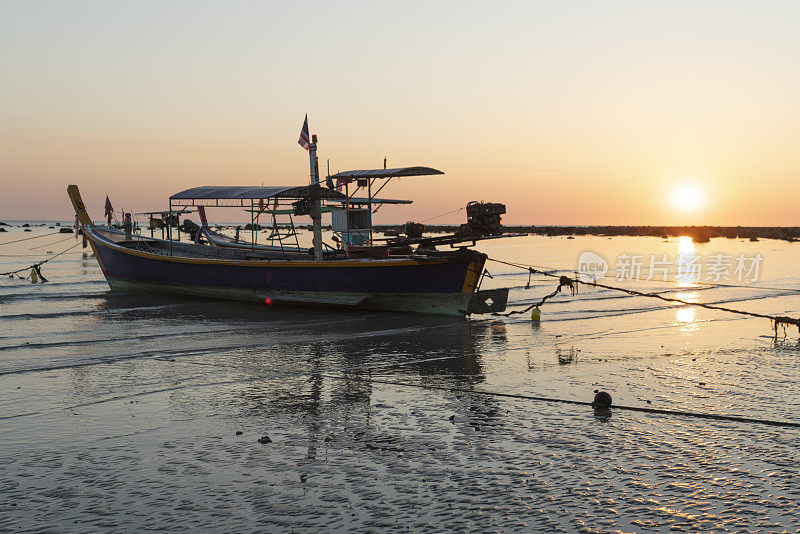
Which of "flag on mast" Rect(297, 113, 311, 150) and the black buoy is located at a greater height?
"flag on mast" Rect(297, 113, 311, 150)

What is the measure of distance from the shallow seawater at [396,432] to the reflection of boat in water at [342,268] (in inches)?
136

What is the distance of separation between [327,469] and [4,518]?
2.83m

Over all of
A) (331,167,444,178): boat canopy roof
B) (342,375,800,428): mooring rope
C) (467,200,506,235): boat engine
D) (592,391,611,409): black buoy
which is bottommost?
(342,375,800,428): mooring rope

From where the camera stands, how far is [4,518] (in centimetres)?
563

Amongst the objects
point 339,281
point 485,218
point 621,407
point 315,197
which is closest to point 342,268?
point 339,281

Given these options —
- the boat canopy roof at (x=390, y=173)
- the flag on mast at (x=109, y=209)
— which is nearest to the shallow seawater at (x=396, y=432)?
the boat canopy roof at (x=390, y=173)

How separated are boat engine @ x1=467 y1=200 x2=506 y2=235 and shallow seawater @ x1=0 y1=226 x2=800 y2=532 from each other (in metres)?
4.98

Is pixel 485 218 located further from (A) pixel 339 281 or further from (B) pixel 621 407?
(B) pixel 621 407

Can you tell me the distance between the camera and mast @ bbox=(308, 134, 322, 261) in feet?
74.1

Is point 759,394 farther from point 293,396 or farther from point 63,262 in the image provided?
point 63,262

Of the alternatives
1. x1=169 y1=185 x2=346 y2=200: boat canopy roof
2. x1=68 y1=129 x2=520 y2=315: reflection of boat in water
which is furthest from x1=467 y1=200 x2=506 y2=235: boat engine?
x1=169 y1=185 x2=346 y2=200: boat canopy roof

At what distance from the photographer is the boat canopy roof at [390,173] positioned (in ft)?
70.7

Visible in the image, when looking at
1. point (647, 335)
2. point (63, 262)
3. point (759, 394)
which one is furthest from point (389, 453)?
point (63, 262)

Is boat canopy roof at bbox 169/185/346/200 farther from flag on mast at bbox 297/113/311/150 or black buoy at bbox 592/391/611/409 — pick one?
black buoy at bbox 592/391/611/409
